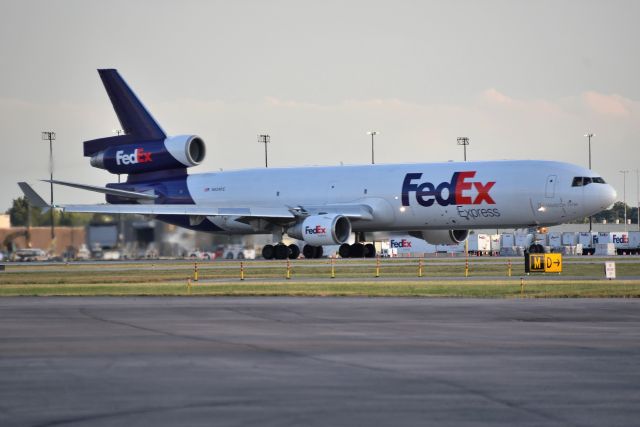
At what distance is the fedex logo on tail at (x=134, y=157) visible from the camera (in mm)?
70625

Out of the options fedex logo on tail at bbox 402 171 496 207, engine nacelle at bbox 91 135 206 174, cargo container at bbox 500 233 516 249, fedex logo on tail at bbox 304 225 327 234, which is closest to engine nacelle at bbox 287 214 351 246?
fedex logo on tail at bbox 304 225 327 234

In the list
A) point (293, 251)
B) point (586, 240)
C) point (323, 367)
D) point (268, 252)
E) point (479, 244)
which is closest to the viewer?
point (323, 367)

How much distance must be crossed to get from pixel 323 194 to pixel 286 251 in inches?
152

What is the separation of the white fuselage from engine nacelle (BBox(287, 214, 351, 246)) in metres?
1.35

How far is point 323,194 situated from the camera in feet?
216

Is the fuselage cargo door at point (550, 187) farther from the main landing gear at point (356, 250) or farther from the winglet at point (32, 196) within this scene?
the winglet at point (32, 196)

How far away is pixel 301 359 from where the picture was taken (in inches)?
687

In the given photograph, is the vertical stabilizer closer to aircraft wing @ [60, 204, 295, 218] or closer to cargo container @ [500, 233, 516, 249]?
aircraft wing @ [60, 204, 295, 218]

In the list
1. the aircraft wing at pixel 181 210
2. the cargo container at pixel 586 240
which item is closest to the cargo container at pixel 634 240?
the cargo container at pixel 586 240

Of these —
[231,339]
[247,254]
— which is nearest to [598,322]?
[231,339]

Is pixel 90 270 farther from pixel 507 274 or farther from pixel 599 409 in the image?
pixel 599 409

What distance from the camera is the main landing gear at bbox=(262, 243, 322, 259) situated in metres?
65.9

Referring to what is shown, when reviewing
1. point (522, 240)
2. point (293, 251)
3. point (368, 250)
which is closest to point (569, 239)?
point (522, 240)

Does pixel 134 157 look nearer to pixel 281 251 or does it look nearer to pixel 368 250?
A: pixel 281 251
